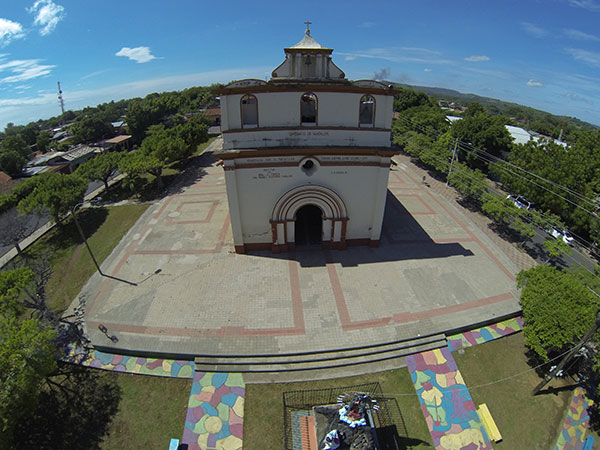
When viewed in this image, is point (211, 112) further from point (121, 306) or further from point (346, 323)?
point (346, 323)

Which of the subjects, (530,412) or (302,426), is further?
(530,412)

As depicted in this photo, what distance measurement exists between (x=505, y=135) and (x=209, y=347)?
41.4 m

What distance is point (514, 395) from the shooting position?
12328 millimetres

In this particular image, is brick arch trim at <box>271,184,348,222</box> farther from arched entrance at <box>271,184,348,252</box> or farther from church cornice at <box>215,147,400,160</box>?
church cornice at <box>215,147,400,160</box>

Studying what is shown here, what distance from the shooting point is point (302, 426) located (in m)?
10.8

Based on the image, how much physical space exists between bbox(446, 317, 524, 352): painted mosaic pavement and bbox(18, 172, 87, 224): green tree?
87.5 feet

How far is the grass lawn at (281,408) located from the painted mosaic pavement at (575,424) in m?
5.18

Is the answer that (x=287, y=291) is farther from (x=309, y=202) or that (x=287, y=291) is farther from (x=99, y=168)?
(x=99, y=168)

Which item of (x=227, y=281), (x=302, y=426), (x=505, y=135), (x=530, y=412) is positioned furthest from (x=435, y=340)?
(x=505, y=135)

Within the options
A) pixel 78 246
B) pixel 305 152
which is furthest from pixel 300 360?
pixel 78 246

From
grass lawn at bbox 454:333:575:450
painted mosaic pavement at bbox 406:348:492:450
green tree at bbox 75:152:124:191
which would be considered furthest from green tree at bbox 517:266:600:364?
green tree at bbox 75:152:124:191

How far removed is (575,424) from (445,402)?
5119mm

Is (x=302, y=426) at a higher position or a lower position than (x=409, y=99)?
lower

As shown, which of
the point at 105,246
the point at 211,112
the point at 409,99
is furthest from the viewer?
the point at 211,112
